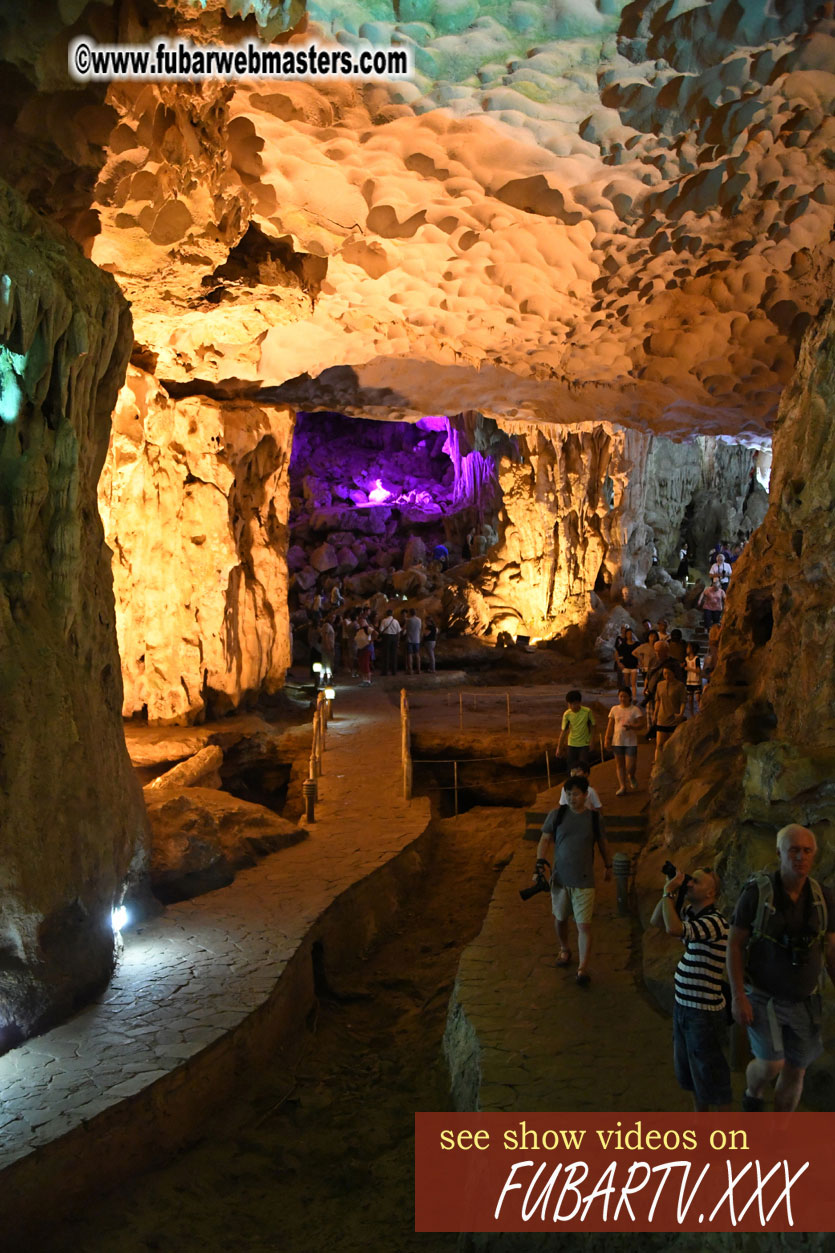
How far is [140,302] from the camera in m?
9.81

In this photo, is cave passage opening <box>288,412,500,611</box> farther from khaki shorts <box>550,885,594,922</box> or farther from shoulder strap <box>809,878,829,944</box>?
shoulder strap <box>809,878,829,944</box>

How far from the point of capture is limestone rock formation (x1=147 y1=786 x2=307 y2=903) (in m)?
8.33

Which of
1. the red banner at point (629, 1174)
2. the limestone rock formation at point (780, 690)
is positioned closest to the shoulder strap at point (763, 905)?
the red banner at point (629, 1174)

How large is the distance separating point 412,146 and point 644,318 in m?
4.02

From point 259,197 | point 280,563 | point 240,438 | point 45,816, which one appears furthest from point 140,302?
point 280,563

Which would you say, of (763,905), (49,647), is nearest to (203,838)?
(49,647)

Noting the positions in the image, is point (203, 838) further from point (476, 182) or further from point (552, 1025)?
point (476, 182)

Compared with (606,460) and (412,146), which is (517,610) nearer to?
(606,460)

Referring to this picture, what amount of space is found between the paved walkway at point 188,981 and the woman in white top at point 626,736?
2.46m

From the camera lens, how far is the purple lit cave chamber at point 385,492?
34.9 meters

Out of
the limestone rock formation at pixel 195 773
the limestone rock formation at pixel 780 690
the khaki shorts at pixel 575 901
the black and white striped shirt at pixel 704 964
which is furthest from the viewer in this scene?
the limestone rock formation at pixel 195 773

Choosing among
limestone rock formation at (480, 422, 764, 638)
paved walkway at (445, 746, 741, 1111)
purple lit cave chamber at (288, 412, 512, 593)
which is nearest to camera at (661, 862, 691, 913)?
paved walkway at (445, 746, 741, 1111)

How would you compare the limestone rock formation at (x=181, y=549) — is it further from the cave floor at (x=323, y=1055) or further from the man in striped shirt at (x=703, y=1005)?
the man in striped shirt at (x=703, y=1005)

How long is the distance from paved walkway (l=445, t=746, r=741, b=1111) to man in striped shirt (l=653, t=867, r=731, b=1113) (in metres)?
0.74
